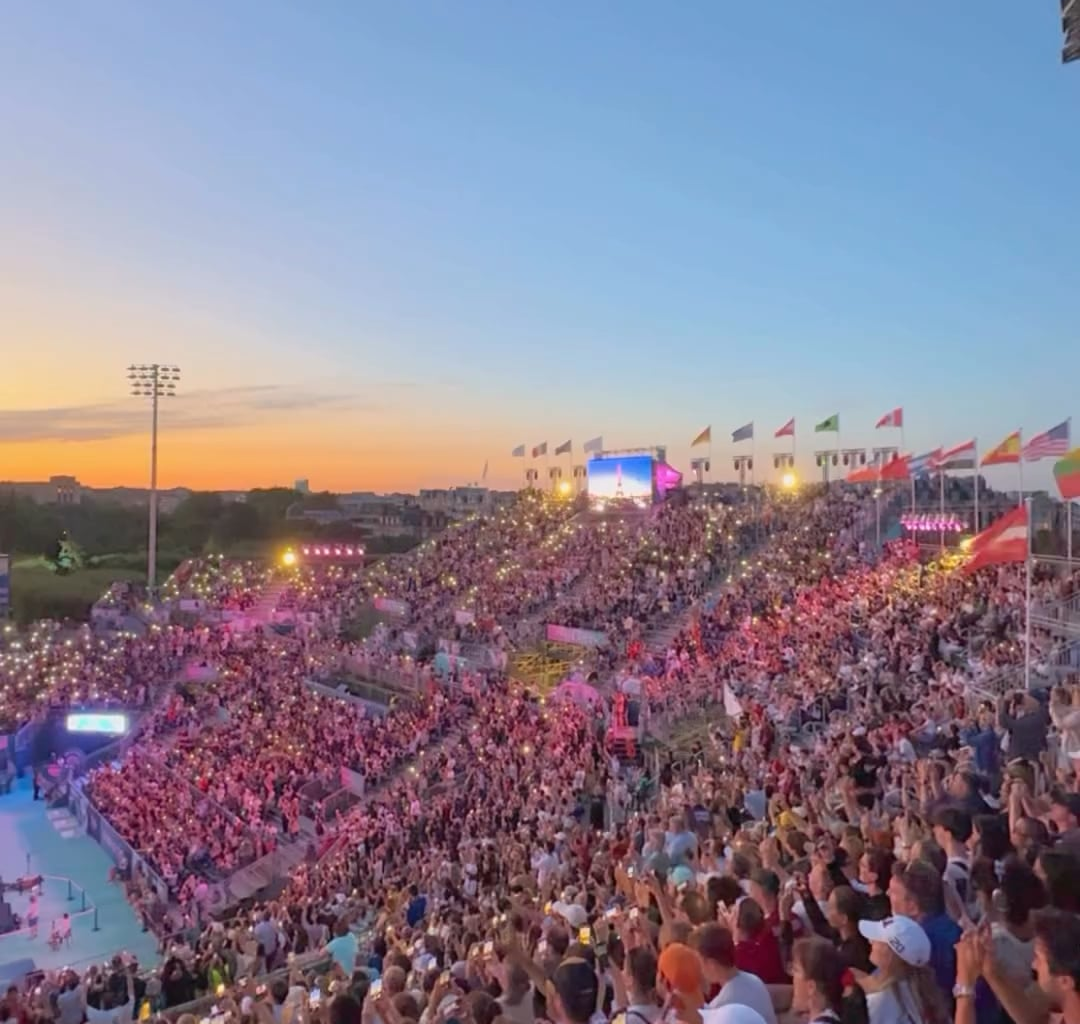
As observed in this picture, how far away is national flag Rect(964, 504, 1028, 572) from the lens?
13977mm

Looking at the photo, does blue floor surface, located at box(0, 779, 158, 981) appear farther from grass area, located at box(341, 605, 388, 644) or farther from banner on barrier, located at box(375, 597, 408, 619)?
banner on barrier, located at box(375, 597, 408, 619)

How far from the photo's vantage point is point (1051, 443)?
19.5 m

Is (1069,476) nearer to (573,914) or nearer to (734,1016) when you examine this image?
(573,914)

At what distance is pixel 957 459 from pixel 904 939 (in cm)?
2429

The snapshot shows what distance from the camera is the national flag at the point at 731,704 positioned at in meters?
18.2

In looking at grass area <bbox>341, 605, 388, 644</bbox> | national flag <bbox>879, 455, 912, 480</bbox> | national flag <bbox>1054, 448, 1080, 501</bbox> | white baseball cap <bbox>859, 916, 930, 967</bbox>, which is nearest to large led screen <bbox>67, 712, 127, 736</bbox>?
grass area <bbox>341, 605, 388, 644</bbox>

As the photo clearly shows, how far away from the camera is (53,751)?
32438 mm

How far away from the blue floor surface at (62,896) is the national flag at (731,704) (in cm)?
1082

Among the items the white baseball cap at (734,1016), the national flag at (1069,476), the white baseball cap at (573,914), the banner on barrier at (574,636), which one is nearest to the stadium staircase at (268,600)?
the banner on barrier at (574,636)

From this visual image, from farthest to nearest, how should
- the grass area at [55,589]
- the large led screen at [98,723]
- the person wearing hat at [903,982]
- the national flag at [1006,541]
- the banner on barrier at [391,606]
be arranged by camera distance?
the grass area at [55,589] < the banner on barrier at [391,606] < the large led screen at [98,723] < the national flag at [1006,541] < the person wearing hat at [903,982]

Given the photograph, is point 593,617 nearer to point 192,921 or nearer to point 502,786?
point 502,786

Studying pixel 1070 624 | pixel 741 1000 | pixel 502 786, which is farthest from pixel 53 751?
pixel 741 1000

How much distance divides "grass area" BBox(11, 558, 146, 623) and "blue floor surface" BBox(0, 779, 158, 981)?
31499 mm

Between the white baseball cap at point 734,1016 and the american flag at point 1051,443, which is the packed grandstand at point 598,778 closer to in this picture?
the white baseball cap at point 734,1016
